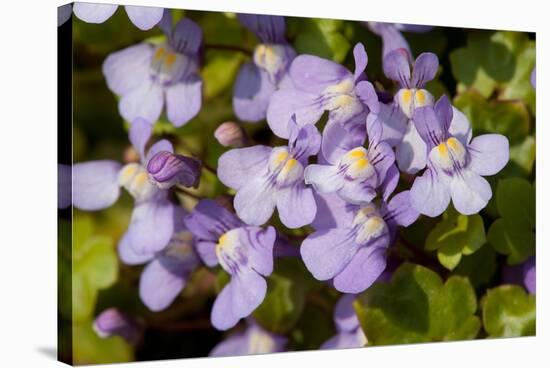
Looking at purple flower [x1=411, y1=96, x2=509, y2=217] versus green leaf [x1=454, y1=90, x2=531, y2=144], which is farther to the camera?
green leaf [x1=454, y1=90, x2=531, y2=144]

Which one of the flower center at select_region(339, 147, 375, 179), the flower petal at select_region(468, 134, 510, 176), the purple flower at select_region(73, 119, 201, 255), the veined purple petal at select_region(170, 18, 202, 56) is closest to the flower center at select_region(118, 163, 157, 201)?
the purple flower at select_region(73, 119, 201, 255)

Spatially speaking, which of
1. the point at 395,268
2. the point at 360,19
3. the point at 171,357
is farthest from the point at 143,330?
the point at 360,19

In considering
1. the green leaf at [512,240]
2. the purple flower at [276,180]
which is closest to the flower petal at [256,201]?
the purple flower at [276,180]

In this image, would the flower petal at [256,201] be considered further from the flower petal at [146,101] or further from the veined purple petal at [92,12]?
the veined purple petal at [92,12]

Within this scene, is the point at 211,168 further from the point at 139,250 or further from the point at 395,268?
the point at 395,268

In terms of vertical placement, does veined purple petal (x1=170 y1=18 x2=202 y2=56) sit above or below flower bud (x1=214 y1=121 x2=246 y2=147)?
above

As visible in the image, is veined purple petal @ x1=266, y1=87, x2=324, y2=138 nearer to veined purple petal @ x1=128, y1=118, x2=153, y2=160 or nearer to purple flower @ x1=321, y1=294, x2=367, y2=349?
veined purple petal @ x1=128, y1=118, x2=153, y2=160
